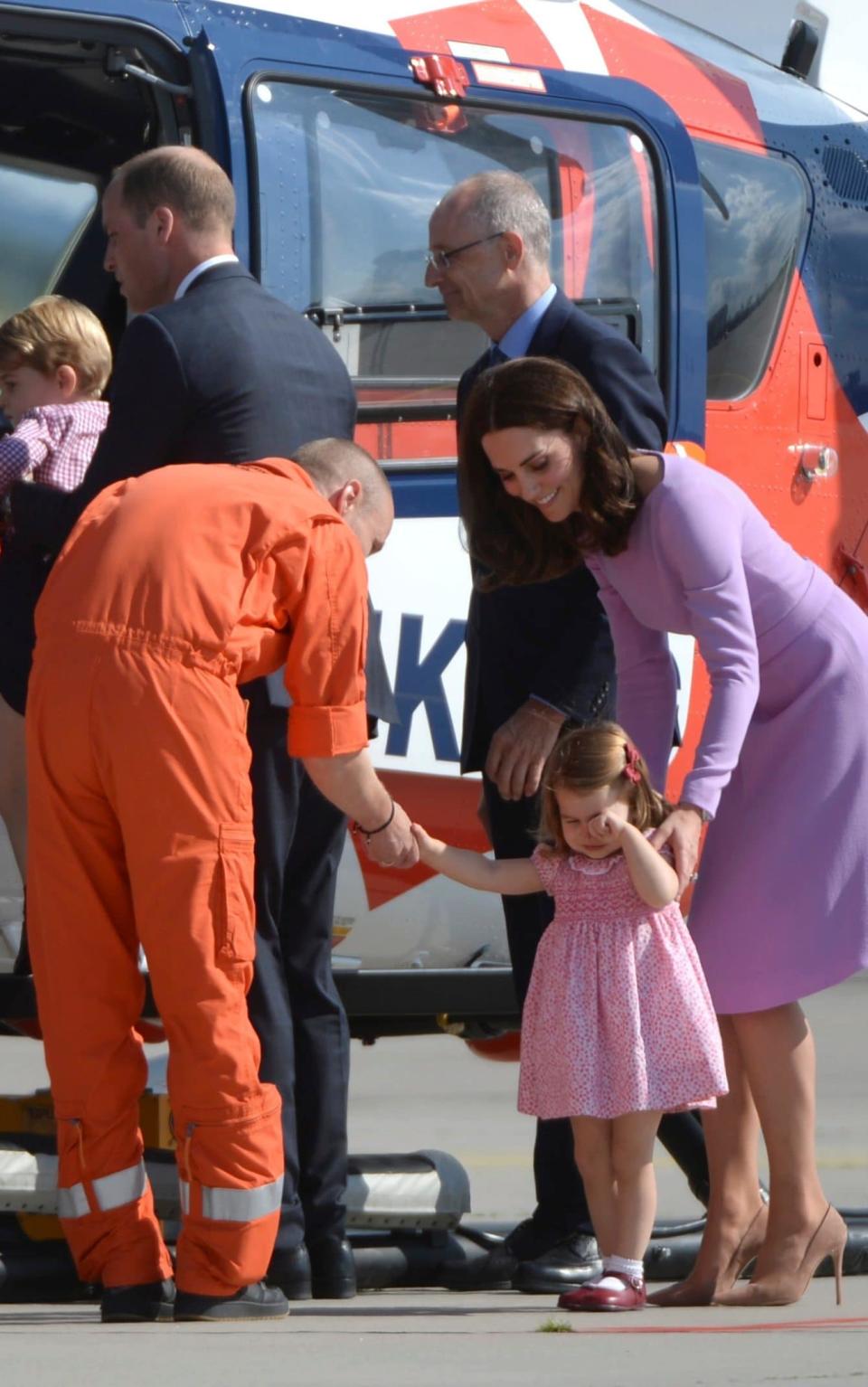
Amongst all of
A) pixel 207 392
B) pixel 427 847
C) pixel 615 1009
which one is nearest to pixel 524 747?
pixel 427 847

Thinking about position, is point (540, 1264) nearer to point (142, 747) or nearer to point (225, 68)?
point (142, 747)

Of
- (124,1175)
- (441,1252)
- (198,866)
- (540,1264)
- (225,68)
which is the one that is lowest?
(441,1252)

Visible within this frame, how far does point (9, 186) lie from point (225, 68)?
131 centimetres

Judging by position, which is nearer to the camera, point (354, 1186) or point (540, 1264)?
point (540, 1264)

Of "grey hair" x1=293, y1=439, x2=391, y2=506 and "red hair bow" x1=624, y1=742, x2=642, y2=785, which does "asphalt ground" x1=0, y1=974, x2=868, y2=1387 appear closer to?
"red hair bow" x1=624, y1=742, x2=642, y2=785

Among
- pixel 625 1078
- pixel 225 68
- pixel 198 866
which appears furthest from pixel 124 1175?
pixel 225 68

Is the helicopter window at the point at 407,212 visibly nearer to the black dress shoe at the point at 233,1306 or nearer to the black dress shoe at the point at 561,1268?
the black dress shoe at the point at 561,1268

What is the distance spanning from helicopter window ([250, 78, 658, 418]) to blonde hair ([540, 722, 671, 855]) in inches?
46.1

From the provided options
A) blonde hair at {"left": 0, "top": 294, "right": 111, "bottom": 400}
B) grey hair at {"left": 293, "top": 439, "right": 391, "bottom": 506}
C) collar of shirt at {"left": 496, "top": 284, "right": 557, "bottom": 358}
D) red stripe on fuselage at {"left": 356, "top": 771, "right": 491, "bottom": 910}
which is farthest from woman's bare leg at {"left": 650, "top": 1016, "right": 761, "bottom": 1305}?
blonde hair at {"left": 0, "top": 294, "right": 111, "bottom": 400}

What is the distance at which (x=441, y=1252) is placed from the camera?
187 inches

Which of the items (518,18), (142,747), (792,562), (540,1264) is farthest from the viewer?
(518,18)

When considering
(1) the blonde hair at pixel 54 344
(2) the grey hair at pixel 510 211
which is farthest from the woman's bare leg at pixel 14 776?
(2) the grey hair at pixel 510 211

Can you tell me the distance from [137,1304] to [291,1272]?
→ 433mm

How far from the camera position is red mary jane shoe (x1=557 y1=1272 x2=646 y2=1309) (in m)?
3.71
